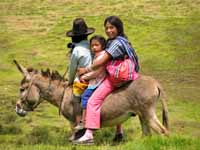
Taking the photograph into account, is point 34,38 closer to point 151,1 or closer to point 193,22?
point 193,22

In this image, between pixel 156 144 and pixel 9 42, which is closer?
pixel 156 144

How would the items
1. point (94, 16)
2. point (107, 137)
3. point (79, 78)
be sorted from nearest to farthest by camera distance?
point (79, 78) → point (107, 137) → point (94, 16)

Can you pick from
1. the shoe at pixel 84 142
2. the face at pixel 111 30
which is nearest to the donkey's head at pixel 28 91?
the shoe at pixel 84 142

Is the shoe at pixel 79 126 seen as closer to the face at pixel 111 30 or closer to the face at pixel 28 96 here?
the face at pixel 28 96

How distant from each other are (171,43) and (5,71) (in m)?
6.39

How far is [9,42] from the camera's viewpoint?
21.3 metres

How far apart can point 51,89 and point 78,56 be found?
832 mm

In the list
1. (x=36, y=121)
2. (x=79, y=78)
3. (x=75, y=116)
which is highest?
(x=79, y=78)

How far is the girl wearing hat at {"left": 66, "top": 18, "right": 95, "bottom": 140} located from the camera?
832cm

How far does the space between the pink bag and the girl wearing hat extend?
39 centimetres

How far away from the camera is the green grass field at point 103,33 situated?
9.47 meters

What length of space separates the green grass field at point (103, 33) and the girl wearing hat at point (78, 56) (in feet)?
2.18

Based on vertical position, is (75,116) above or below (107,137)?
above

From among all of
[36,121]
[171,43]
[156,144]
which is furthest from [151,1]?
[156,144]
